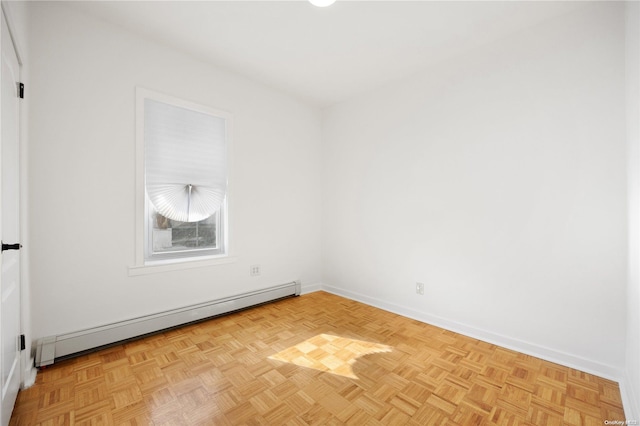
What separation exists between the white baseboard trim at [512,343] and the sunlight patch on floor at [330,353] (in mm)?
818

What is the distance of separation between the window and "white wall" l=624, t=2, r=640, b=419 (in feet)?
11.2

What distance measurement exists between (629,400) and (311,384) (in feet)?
6.65

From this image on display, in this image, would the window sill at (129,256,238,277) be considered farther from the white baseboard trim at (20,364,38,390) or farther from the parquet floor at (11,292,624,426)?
the white baseboard trim at (20,364,38,390)

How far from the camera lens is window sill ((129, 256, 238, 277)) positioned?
2.68 metres

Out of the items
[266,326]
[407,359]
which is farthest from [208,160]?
[407,359]

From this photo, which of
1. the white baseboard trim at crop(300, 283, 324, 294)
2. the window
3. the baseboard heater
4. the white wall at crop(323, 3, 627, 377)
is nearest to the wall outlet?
the baseboard heater

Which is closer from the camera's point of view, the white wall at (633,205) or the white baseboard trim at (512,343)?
the white wall at (633,205)

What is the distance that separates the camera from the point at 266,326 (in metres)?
2.97

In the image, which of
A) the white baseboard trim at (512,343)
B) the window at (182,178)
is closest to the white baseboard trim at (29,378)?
the window at (182,178)

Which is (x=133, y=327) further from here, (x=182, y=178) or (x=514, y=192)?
(x=514, y=192)

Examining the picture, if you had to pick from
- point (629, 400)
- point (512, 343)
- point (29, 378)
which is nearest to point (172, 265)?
point (29, 378)

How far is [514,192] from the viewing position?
100 inches

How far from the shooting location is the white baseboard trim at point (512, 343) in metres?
2.14

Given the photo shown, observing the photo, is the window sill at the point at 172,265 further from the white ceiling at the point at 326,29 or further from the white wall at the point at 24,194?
the white ceiling at the point at 326,29
